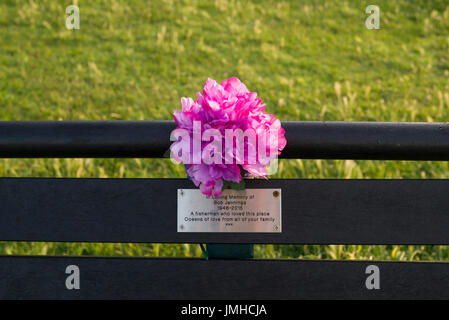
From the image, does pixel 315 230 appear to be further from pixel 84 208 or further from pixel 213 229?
pixel 84 208

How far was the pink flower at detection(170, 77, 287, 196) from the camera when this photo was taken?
1704 millimetres

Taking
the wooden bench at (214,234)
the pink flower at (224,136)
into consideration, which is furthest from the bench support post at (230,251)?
the pink flower at (224,136)

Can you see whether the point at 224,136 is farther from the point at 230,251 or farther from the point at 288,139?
the point at 230,251

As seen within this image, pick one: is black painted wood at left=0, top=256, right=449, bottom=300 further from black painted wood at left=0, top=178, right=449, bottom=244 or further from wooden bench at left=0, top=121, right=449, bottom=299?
black painted wood at left=0, top=178, right=449, bottom=244

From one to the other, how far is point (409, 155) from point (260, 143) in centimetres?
62

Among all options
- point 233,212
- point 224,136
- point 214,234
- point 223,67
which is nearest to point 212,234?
point 214,234

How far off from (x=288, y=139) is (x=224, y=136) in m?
0.32

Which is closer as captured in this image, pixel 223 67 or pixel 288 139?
pixel 288 139

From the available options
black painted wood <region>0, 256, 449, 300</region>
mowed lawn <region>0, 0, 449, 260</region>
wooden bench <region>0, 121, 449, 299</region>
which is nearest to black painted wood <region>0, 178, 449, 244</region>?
wooden bench <region>0, 121, 449, 299</region>

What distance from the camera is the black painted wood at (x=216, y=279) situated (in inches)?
76.9

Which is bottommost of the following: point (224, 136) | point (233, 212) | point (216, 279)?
point (216, 279)

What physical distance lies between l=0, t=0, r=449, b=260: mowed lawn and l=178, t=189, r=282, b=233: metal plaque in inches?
54.9

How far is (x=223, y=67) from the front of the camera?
6.01m
